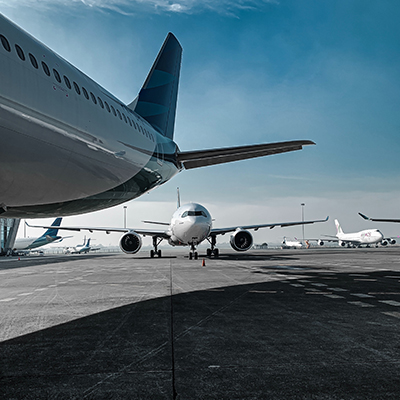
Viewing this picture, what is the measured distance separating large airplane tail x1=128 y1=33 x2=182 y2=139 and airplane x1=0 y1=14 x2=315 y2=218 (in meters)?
4.69

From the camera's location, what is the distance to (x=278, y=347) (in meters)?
3.52

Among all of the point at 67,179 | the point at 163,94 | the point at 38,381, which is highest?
the point at 163,94

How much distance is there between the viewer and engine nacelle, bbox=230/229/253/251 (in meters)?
22.4

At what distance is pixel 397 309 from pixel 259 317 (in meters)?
2.23

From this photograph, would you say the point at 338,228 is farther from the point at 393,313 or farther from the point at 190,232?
the point at 393,313

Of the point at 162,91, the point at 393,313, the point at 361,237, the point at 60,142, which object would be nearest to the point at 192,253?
the point at 162,91

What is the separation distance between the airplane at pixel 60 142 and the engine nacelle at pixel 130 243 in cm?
1727

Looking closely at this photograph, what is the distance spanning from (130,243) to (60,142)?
2040 cm

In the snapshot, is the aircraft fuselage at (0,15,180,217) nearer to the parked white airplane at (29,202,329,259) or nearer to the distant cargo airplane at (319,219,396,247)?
the parked white airplane at (29,202,329,259)

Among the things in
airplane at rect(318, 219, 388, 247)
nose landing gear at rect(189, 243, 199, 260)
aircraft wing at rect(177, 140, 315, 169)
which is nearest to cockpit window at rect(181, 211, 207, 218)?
nose landing gear at rect(189, 243, 199, 260)

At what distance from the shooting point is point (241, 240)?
Result: 22.6m

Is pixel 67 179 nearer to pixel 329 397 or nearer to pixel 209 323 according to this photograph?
pixel 209 323

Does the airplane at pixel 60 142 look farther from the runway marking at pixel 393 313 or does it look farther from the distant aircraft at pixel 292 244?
the distant aircraft at pixel 292 244

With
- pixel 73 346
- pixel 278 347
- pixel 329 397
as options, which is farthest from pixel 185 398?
pixel 73 346
